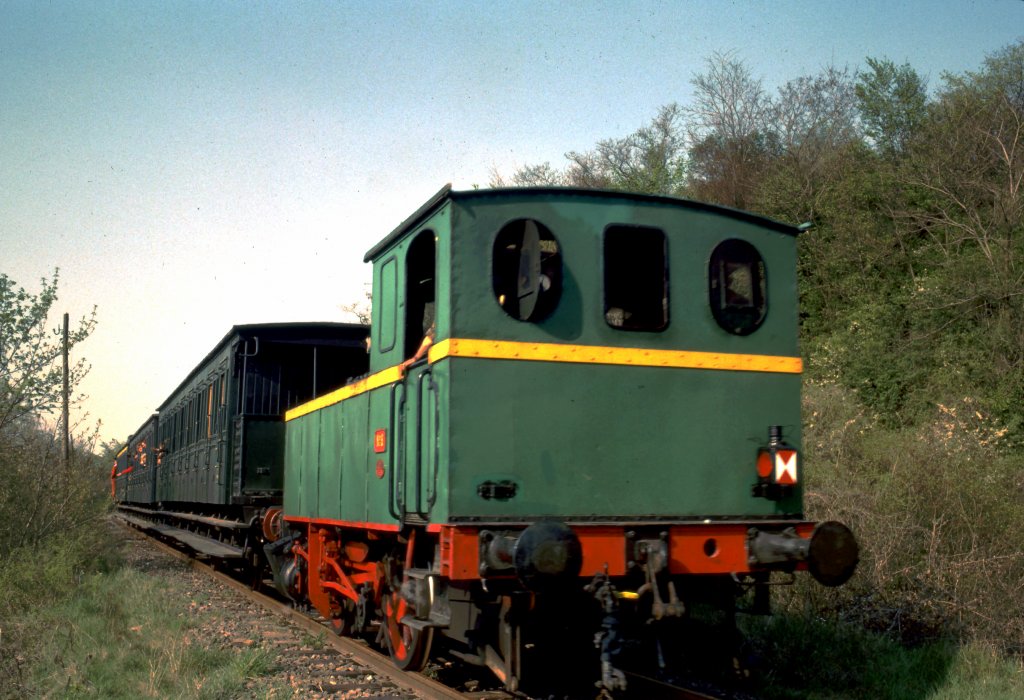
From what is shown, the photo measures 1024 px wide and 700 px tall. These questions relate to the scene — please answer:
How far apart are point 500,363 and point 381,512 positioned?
6.03ft

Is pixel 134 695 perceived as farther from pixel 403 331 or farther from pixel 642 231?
pixel 642 231

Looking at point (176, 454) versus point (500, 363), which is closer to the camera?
point (500, 363)

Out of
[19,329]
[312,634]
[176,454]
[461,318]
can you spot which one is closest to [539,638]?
[461,318]

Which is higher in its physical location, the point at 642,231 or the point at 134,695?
the point at 642,231

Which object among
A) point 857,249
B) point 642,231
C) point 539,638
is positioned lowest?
point 539,638

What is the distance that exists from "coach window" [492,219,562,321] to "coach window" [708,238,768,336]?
1.15 m

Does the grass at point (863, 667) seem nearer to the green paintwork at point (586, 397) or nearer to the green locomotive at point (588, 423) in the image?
the green locomotive at point (588, 423)

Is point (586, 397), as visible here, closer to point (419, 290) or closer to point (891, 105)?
point (419, 290)

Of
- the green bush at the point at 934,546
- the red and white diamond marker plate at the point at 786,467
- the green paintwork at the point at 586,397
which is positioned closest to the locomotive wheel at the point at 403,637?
the green paintwork at the point at 586,397

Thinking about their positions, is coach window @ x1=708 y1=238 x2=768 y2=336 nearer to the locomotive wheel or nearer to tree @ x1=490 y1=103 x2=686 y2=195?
the locomotive wheel

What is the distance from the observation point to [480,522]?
542 cm

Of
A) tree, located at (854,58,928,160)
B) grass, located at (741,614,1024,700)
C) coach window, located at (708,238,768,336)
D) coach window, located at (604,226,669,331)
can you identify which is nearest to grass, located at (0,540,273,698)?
coach window, located at (604,226,669,331)

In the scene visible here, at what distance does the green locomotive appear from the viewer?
546 centimetres

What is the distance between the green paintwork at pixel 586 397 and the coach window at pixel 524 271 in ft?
0.19
